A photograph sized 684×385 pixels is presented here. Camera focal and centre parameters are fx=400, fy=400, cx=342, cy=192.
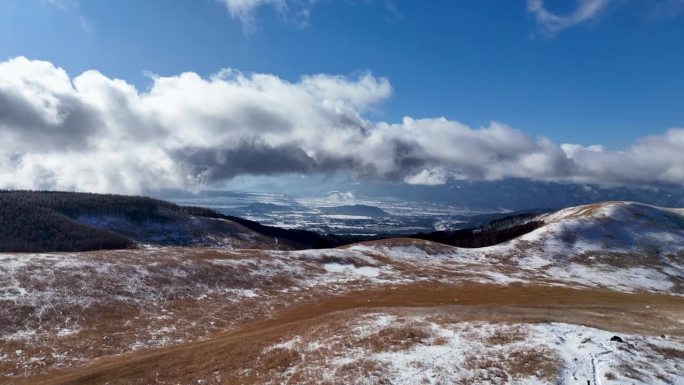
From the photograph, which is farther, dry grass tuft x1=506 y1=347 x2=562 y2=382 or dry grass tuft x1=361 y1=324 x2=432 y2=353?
dry grass tuft x1=361 y1=324 x2=432 y2=353

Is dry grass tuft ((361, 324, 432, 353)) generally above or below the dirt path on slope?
above

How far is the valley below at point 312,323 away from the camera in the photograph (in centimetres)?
2341

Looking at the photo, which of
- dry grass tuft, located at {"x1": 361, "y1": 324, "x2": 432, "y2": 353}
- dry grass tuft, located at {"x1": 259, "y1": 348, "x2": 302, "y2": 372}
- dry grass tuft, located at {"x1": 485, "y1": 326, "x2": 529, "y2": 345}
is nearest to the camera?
dry grass tuft, located at {"x1": 259, "y1": 348, "x2": 302, "y2": 372}

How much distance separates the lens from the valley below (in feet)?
76.8

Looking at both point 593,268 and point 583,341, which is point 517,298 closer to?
point 583,341

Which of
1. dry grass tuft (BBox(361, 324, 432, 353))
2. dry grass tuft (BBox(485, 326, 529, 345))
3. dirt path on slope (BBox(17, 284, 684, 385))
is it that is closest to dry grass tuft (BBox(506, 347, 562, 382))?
dry grass tuft (BBox(485, 326, 529, 345))

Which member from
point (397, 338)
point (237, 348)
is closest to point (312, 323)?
point (237, 348)

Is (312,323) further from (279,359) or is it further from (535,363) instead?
(535,363)

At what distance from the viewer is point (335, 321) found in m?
34.1

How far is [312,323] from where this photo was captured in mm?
34844

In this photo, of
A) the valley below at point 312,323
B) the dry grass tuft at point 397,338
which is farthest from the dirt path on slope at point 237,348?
the dry grass tuft at point 397,338

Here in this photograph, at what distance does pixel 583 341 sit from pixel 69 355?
3986 cm

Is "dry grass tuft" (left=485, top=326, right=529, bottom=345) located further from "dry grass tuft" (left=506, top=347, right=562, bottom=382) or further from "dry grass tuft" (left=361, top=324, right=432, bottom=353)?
"dry grass tuft" (left=361, top=324, right=432, bottom=353)

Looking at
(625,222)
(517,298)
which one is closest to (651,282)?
(625,222)
